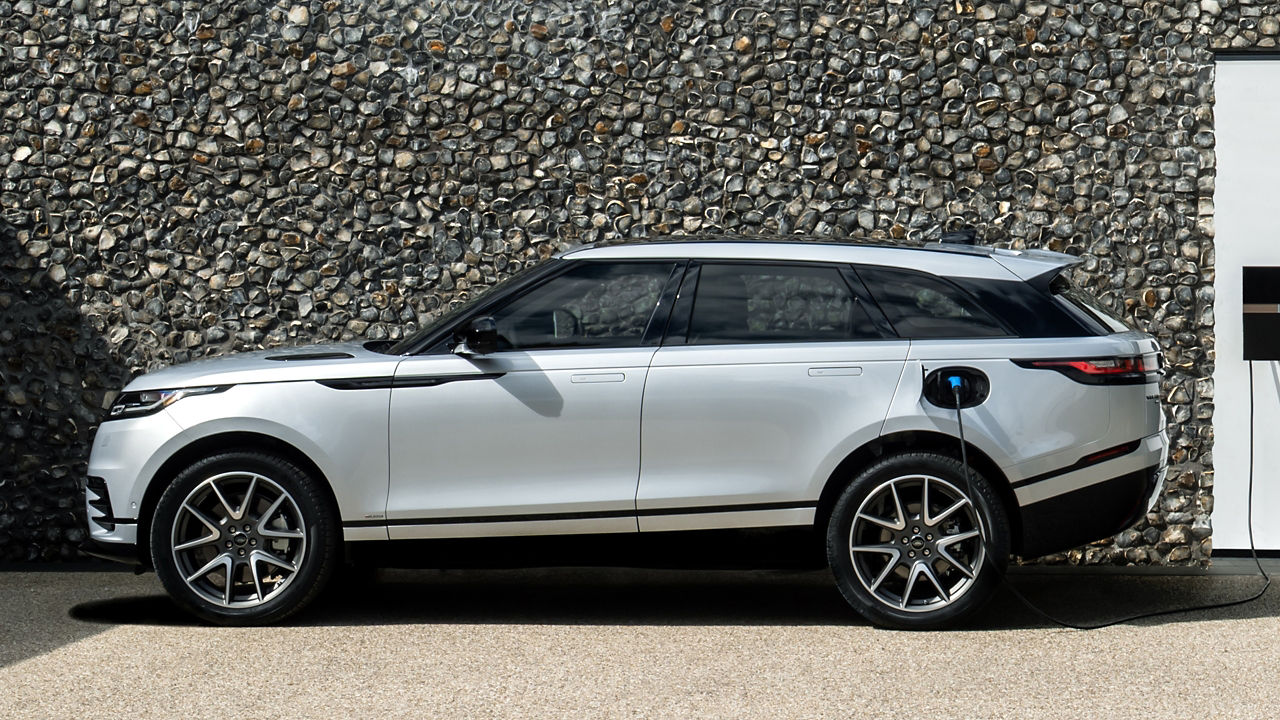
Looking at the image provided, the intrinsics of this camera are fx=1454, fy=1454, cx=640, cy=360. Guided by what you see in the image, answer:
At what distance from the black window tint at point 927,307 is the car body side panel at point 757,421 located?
16 cm

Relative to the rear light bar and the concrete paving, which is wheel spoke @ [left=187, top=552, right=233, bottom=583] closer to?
the concrete paving

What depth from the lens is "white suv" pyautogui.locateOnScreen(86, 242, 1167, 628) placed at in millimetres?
6520

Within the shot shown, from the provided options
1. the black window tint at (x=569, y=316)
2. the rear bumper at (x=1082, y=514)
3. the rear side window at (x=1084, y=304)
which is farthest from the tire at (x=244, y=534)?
the rear side window at (x=1084, y=304)

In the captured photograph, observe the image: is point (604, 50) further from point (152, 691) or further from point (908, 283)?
point (152, 691)

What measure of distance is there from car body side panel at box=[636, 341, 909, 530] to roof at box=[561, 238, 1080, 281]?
0.46 m

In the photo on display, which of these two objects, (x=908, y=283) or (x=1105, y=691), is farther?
(x=908, y=283)

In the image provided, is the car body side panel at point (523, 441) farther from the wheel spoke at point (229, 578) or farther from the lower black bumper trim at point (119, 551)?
the lower black bumper trim at point (119, 551)

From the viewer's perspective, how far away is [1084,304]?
675cm

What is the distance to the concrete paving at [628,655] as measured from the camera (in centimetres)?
534

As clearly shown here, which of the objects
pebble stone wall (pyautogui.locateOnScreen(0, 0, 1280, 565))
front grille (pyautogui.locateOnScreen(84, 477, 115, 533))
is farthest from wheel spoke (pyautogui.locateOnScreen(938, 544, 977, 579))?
front grille (pyautogui.locateOnScreen(84, 477, 115, 533))

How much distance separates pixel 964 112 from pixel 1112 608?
10.7ft

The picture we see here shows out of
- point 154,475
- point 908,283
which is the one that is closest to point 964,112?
point 908,283

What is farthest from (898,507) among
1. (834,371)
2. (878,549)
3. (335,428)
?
(335,428)

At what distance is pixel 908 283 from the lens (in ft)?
22.0
